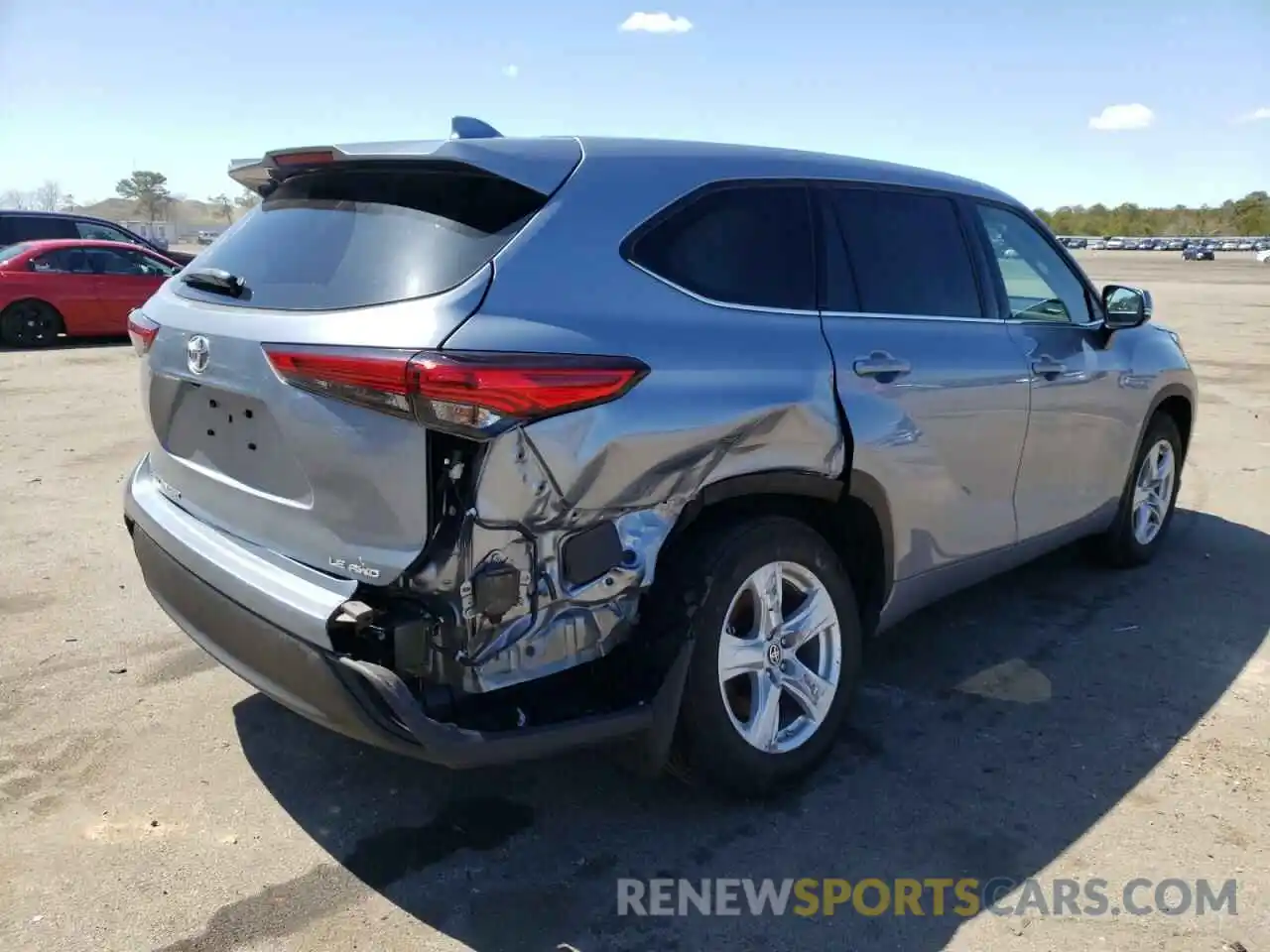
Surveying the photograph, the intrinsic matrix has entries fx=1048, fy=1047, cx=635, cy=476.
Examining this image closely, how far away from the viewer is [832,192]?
3.55 m

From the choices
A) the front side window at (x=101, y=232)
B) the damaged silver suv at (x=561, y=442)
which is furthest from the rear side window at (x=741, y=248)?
the front side window at (x=101, y=232)

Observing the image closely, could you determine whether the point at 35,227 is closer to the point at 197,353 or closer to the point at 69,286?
the point at 69,286

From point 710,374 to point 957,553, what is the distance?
1554mm

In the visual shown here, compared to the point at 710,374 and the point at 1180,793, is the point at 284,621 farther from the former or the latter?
the point at 1180,793

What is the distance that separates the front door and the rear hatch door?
2212mm

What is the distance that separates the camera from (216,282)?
10.1 ft

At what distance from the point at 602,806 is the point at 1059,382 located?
8.32ft

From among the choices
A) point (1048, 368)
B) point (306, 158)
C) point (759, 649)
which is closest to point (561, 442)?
point (759, 649)

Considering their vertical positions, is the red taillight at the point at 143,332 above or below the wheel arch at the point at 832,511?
above

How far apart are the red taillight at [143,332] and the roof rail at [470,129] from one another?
1.10 meters

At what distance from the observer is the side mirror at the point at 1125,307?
467cm

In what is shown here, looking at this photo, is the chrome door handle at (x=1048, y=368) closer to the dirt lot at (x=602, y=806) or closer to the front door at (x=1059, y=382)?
the front door at (x=1059, y=382)

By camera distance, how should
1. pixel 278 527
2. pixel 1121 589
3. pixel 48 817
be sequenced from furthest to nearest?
pixel 1121 589
pixel 48 817
pixel 278 527

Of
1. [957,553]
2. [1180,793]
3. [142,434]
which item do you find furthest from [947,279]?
[142,434]
